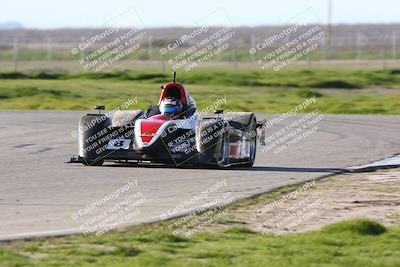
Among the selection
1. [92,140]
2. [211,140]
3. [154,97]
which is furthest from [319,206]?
[154,97]

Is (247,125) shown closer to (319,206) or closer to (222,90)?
(319,206)

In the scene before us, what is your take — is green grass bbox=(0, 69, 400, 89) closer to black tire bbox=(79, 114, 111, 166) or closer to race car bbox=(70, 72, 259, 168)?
race car bbox=(70, 72, 259, 168)

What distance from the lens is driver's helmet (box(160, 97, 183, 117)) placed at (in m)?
17.8

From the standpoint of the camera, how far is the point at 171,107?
17.9 m

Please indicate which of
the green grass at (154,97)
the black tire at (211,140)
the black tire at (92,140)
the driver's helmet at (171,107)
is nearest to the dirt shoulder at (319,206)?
the black tire at (211,140)

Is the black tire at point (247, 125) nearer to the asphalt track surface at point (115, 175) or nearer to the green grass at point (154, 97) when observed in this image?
the asphalt track surface at point (115, 175)

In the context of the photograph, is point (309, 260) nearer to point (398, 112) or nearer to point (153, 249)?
point (153, 249)

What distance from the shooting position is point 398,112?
115ft

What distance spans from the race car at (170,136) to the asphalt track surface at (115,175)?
23cm

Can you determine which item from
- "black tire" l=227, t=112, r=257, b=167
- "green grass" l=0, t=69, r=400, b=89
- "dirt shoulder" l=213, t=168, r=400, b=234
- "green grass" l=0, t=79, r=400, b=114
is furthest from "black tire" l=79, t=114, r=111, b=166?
"green grass" l=0, t=69, r=400, b=89

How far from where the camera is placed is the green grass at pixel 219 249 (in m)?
9.41

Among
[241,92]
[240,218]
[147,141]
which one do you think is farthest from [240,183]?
[241,92]

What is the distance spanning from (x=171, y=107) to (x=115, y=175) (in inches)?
76.6

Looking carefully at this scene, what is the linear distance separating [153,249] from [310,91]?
3219cm
